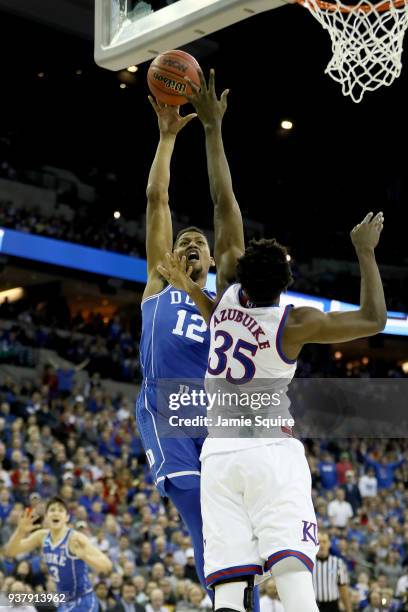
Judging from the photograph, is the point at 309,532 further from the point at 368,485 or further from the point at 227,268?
the point at 368,485

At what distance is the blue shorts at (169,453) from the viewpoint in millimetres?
4352

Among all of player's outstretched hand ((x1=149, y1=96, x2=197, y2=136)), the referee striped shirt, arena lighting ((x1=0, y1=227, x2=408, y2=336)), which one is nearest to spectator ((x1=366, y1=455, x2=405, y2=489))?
arena lighting ((x1=0, y1=227, x2=408, y2=336))

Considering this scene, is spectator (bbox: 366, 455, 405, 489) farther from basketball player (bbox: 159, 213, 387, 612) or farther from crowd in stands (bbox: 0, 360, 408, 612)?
basketball player (bbox: 159, 213, 387, 612)

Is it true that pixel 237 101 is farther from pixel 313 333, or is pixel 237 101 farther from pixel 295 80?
pixel 313 333

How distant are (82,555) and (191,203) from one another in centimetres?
1528

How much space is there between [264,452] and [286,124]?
16622mm

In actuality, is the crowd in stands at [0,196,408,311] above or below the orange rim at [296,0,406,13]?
above

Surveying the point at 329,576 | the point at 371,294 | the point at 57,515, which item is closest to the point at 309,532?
the point at 371,294

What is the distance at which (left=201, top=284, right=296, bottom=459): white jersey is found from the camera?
364cm

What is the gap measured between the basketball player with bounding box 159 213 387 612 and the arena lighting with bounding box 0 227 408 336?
12773 mm

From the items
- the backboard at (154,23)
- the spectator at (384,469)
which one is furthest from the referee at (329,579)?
the spectator at (384,469)

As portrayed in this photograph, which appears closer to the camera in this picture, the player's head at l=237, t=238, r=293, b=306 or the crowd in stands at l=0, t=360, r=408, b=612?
the player's head at l=237, t=238, r=293, b=306

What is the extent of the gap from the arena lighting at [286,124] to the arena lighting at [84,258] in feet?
11.8

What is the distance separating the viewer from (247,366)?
365 centimetres
